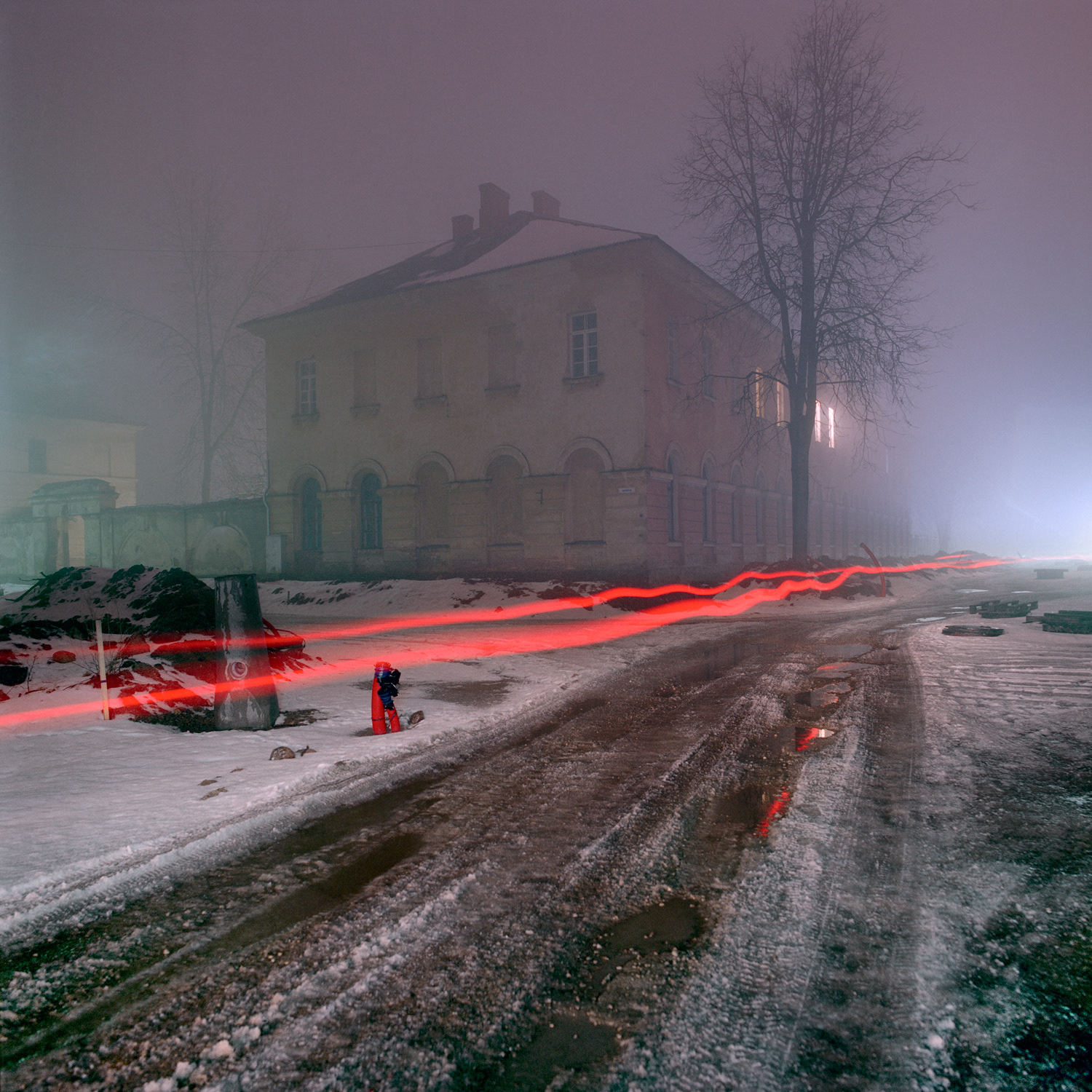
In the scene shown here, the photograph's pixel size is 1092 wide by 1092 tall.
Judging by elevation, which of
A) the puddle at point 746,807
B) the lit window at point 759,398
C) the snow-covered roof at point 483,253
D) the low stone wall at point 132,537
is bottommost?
the puddle at point 746,807

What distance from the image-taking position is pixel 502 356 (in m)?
23.0

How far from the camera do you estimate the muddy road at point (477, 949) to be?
1940 millimetres

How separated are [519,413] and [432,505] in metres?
4.44

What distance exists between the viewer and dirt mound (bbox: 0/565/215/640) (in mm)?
7621

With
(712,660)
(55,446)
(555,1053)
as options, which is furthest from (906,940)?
(55,446)

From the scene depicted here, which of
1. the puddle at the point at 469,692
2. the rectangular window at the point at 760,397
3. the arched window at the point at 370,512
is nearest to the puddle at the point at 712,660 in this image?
the puddle at the point at 469,692

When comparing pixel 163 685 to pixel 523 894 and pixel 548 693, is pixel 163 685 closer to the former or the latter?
pixel 548 693

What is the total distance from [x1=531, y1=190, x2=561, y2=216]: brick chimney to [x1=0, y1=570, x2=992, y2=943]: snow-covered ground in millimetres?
20402

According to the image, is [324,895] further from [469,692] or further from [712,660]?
[712,660]

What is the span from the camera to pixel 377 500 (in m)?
25.2

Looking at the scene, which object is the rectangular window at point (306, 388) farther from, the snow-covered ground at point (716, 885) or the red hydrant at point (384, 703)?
the red hydrant at point (384, 703)

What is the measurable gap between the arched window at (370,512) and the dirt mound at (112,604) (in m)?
16.2

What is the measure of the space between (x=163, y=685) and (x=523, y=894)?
17.0 ft

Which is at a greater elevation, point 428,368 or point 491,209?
point 491,209
